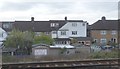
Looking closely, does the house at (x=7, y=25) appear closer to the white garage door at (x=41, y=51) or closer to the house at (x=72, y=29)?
the house at (x=72, y=29)

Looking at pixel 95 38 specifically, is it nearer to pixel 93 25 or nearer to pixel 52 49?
pixel 93 25

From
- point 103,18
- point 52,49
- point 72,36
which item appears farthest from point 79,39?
point 52,49

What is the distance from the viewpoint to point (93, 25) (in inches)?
1467

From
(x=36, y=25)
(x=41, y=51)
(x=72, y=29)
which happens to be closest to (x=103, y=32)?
(x=72, y=29)

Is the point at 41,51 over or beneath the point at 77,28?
beneath

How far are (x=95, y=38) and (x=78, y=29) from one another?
2.93 m

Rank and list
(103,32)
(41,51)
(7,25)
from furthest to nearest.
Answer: (7,25), (103,32), (41,51)

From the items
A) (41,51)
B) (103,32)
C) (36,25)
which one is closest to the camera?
(41,51)

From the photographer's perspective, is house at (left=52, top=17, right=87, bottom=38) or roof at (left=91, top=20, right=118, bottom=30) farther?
roof at (left=91, top=20, right=118, bottom=30)

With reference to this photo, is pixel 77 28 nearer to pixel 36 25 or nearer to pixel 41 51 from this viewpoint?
pixel 36 25

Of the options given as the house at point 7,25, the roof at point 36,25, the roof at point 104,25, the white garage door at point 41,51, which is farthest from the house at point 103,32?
the white garage door at point 41,51

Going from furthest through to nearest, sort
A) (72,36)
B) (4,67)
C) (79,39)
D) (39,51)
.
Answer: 1. (72,36)
2. (79,39)
3. (39,51)
4. (4,67)

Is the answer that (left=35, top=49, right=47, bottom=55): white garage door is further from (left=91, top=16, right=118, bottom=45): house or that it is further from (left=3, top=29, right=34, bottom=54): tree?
(left=91, top=16, right=118, bottom=45): house

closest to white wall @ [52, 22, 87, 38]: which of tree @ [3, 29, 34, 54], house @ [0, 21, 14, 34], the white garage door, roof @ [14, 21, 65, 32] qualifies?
roof @ [14, 21, 65, 32]
